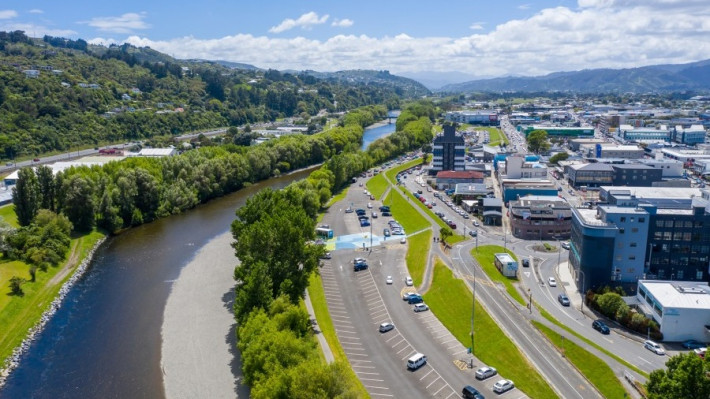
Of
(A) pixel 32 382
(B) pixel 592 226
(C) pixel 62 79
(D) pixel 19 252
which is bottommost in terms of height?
(A) pixel 32 382

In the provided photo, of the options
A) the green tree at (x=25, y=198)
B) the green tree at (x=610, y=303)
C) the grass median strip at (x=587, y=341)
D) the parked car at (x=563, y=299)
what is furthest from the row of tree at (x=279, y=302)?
the green tree at (x=25, y=198)

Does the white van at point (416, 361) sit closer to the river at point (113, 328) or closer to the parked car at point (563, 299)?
the river at point (113, 328)

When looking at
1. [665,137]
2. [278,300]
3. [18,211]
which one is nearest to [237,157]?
[18,211]

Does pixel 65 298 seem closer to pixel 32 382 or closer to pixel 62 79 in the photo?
pixel 32 382

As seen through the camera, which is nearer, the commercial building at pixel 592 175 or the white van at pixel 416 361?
the white van at pixel 416 361

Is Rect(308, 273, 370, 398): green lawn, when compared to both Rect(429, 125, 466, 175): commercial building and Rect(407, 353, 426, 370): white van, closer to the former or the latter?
Rect(407, 353, 426, 370): white van

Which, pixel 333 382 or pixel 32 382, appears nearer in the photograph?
pixel 333 382

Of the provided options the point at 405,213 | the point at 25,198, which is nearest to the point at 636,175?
the point at 405,213
